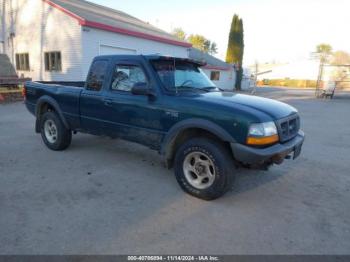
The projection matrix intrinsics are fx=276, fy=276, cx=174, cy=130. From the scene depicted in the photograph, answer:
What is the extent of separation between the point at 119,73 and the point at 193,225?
2.85 meters

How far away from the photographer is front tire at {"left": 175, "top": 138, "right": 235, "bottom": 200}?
3.59 m

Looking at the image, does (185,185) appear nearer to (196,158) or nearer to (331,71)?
(196,158)

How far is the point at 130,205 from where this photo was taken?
11.9 ft

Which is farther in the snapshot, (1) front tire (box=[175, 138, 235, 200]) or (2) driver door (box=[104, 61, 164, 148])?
(2) driver door (box=[104, 61, 164, 148])

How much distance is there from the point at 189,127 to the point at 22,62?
66.1 feet

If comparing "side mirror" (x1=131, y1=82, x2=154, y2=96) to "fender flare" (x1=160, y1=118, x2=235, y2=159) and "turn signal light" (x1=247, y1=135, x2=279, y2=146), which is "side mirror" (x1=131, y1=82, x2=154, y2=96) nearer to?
"fender flare" (x1=160, y1=118, x2=235, y2=159)

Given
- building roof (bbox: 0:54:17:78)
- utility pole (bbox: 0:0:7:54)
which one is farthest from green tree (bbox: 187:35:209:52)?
building roof (bbox: 0:54:17:78)

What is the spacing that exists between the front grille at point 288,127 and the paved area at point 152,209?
35.3 inches

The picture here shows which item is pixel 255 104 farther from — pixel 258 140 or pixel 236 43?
pixel 236 43

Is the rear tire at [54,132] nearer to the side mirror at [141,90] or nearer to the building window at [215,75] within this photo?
the side mirror at [141,90]

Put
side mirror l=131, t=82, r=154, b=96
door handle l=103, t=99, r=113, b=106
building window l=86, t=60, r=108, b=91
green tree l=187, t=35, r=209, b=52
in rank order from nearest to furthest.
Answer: side mirror l=131, t=82, r=154, b=96, door handle l=103, t=99, r=113, b=106, building window l=86, t=60, r=108, b=91, green tree l=187, t=35, r=209, b=52

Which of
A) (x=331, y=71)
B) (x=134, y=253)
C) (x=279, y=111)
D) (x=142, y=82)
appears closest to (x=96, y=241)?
(x=134, y=253)

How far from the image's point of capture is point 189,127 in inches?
149

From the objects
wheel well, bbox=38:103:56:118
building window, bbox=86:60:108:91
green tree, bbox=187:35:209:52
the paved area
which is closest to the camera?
the paved area
